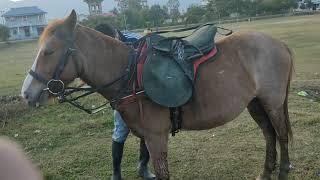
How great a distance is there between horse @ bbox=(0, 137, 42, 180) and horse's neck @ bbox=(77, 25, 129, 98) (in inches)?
102

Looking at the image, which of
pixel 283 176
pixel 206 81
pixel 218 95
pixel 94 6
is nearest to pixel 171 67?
pixel 206 81

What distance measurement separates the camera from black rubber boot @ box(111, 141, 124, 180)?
14.1 feet

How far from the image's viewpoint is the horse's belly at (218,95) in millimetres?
3650

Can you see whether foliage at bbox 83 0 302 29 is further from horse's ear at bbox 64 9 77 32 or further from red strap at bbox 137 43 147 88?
horse's ear at bbox 64 9 77 32

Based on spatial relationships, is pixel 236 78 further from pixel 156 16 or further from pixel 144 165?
pixel 156 16

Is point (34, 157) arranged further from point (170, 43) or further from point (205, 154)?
point (170, 43)

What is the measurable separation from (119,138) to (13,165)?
11.6ft

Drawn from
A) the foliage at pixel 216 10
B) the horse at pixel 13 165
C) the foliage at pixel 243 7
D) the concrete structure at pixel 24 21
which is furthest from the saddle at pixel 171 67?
the concrete structure at pixel 24 21

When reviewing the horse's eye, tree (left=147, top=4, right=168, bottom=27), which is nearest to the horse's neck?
the horse's eye

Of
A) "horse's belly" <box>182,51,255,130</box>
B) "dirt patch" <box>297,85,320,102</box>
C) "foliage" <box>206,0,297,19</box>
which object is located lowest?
"dirt patch" <box>297,85,320,102</box>

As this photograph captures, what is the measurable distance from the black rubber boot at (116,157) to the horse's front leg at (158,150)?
812 millimetres

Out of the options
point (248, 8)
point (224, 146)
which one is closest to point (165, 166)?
point (224, 146)

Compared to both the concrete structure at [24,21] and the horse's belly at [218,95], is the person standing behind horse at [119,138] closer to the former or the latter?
the horse's belly at [218,95]

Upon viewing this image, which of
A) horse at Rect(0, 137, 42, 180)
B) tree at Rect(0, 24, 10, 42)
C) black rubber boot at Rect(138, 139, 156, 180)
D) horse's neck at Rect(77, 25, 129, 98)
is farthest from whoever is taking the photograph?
tree at Rect(0, 24, 10, 42)
